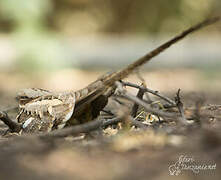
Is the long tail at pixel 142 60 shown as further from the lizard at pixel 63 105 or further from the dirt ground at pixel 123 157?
the dirt ground at pixel 123 157

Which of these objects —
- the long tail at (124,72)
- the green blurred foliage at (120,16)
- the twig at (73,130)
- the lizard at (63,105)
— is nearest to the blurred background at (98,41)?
the green blurred foliage at (120,16)

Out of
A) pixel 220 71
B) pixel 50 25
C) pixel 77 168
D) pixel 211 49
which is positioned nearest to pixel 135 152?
pixel 77 168

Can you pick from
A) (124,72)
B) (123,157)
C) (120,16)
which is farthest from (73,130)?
(120,16)

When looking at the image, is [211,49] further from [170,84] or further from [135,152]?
[135,152]

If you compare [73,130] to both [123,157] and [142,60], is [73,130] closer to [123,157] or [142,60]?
[123,157]

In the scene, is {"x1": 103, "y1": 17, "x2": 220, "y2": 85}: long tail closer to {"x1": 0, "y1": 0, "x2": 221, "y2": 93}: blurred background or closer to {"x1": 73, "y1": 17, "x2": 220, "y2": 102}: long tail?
{"x1": 73, "y1": 17, "x2": 220, "y2": 102}: long tail

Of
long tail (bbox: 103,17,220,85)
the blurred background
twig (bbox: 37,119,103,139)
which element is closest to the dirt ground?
twig (bbox: 37,119,103,139)
